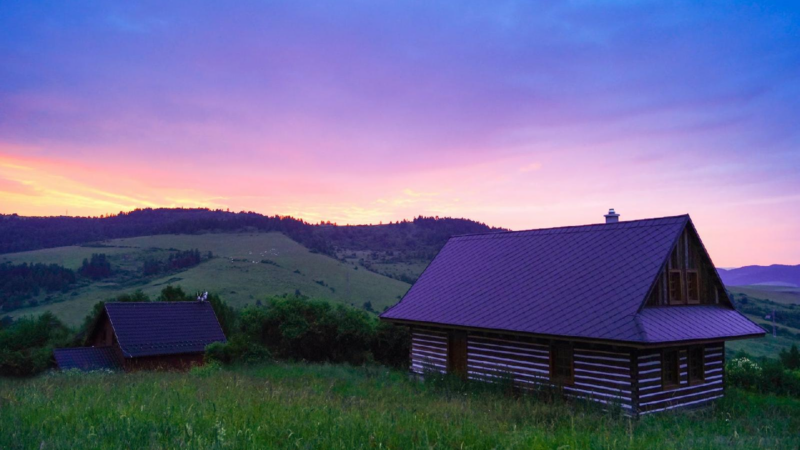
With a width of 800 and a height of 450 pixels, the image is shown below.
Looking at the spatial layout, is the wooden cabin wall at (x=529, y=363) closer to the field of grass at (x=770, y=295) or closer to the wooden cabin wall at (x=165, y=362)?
the wooden cabin wall at (x=165, y=362)

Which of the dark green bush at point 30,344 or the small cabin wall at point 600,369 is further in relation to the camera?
the dark green bush at point 30,344

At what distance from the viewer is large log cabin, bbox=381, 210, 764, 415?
→ 15086mm

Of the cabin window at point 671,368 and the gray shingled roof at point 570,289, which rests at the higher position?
the gray shingled roof at point 570,289

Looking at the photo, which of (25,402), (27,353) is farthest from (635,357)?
(27,353)

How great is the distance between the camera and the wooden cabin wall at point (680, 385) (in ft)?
49.1

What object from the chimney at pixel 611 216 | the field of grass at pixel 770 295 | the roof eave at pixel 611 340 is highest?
the chimney at pixel 611 216

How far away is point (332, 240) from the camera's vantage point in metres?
141

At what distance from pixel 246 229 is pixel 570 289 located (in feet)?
422

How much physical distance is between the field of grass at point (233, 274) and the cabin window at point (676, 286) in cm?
5374

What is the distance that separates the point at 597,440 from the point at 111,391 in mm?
9624

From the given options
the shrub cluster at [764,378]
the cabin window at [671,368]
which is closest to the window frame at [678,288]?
the cabin window at [671,368]

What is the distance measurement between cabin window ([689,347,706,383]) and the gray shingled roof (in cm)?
103

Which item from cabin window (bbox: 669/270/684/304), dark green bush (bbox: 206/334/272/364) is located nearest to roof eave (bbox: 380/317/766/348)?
cabin window (bbox: 669/270/684/304)

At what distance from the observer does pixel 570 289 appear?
17.7 m
